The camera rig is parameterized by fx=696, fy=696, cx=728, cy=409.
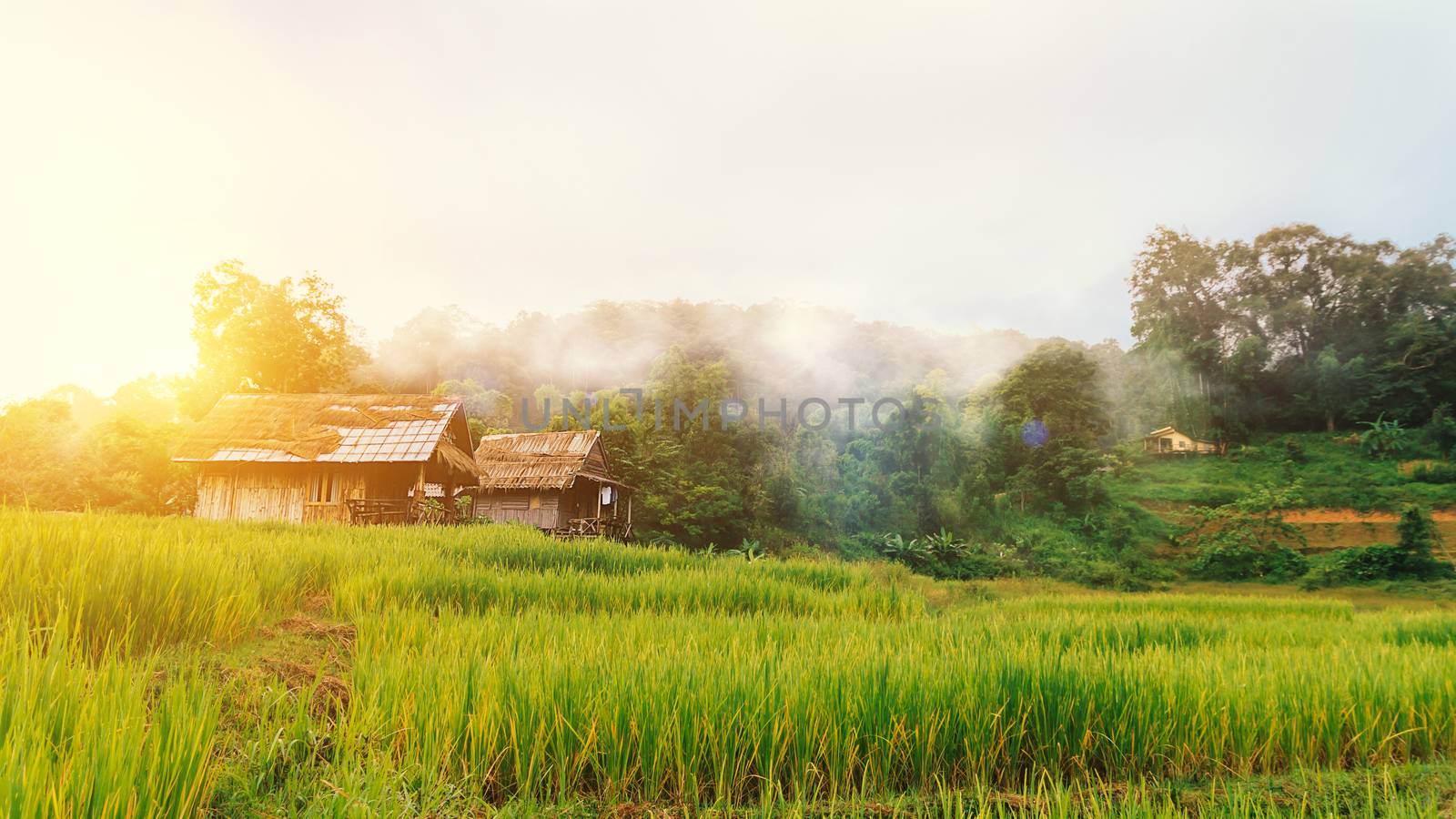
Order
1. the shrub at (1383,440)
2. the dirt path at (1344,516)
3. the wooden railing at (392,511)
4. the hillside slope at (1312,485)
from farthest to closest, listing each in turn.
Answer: the shrub at (1383,440), the dirt path at (1344,516), the hillside slope at (1312,485), the wooden railing at (392,511)

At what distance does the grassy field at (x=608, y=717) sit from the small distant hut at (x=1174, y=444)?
115 feet

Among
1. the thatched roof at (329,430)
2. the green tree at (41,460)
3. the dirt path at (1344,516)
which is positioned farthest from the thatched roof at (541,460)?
the dirt path at (1344,516)

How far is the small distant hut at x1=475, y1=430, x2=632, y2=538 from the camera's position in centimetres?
2389

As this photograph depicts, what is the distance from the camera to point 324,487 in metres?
19.1

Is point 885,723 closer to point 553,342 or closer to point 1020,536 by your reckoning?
point 1020,536

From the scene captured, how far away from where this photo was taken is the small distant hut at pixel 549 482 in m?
23.9

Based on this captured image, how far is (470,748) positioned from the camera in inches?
101

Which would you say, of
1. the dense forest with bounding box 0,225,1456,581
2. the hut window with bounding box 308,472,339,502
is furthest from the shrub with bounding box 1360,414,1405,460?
the hut window with bounding box 308,472,339,502

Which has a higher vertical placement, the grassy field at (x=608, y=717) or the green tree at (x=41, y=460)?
the green tree at (x=41, y=460)

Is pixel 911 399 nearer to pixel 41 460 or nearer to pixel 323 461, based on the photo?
pixel 323 461

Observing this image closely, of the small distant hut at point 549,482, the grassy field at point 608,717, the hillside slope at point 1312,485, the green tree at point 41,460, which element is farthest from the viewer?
the hillside slope at point 1312,485

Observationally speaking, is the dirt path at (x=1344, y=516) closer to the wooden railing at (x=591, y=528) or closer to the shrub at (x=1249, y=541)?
the shrub at (x=1249, y=541)

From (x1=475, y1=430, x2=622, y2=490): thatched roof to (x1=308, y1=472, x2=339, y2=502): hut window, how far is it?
5320 millimetres

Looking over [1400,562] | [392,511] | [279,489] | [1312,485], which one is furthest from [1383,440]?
[279,489]
